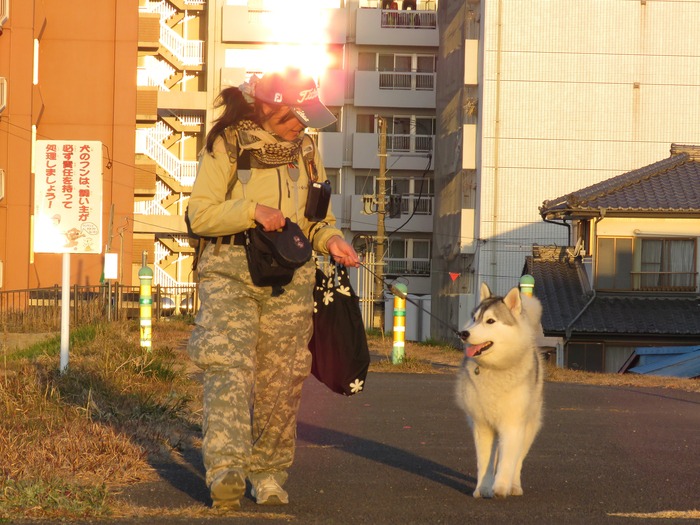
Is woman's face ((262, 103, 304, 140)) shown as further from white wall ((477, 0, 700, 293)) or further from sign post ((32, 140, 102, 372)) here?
white wall ((477, 0, 700, 293))

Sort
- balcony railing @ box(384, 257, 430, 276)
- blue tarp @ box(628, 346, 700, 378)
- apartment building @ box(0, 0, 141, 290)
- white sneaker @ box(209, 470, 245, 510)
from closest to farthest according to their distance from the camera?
1. white sneaker @ box(209, 470, 245, 510)
2. blue tarp @ box(628, 346, 700, 378)
3. apartment building @ box(0, 0, 141, 290)
4. balcony railing @ box(384, 257, 430, 276)

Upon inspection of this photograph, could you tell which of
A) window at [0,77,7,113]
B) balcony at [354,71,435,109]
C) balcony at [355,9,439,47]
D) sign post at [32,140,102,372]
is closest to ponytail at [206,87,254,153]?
sign post at [32,140,102,372]

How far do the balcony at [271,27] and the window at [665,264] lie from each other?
2357cm

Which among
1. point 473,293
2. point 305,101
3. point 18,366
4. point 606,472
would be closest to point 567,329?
point 473,293

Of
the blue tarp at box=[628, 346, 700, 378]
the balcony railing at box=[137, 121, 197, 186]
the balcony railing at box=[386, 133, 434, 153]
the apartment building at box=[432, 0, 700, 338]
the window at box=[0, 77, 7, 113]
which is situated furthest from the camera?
the balcony railing at box=[386, 133, 434, 153]

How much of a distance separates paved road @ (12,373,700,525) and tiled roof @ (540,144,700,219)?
17632 millimetres

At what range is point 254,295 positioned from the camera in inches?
197

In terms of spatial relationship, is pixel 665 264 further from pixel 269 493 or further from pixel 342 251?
pixel 269 493

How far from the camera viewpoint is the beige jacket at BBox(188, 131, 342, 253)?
482cm

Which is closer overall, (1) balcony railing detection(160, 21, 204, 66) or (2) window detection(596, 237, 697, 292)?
(2) window detection(596, 237, 697, 292)

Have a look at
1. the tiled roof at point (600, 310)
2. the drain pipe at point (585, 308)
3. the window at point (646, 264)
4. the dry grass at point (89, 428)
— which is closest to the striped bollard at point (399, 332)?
the dry grass at point (89, 428)

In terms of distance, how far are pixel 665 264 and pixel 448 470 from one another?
23.1 meters

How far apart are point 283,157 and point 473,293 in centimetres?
3463

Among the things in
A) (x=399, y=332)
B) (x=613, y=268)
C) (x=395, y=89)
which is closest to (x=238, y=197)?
(x=399, y=332)
